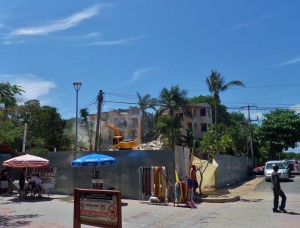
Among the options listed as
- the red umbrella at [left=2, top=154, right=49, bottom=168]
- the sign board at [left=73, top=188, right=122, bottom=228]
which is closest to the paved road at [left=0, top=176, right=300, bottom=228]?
the red umbrella at [left=2, top=154, right=49, bottom=168]

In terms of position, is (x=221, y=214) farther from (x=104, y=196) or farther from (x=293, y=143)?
(x=293, y=143)

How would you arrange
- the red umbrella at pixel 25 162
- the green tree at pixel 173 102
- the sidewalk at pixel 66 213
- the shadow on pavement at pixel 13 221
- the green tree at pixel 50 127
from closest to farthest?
the shadow on pavement at pixel 13 221
the sidewalk at pixel 66 213
the red umbrella at pixel 25 162
the green tree at pixel 50 127
the green tree at pixel 173 102

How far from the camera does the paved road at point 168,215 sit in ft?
37.4

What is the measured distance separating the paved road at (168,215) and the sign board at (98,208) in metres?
4.37

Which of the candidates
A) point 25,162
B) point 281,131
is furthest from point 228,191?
point 281,131

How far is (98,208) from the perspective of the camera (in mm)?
6680

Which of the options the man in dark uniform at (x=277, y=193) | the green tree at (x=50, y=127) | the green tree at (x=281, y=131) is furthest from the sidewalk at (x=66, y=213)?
the green tree at (x=281, y=131)

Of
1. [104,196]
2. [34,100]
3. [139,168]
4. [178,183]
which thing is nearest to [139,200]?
[139,168]

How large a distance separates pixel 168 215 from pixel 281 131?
38439mm

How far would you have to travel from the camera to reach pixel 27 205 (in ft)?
53.5

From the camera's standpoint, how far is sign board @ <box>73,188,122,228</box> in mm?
6391

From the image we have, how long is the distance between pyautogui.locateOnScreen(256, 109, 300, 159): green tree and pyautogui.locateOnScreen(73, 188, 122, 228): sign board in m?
44.2

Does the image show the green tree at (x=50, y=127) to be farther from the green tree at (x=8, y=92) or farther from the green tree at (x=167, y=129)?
the green tree at (x=8, y=92)

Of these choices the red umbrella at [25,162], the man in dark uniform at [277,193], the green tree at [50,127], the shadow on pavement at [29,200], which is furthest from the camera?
the green tree at [50,127]
